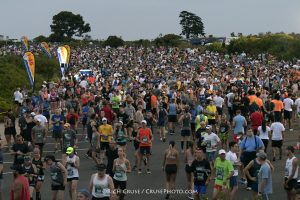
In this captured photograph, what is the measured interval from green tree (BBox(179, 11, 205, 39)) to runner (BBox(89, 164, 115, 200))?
12127 centimetres

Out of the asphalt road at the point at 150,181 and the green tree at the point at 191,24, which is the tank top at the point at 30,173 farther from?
the green tree at the point at 191,24

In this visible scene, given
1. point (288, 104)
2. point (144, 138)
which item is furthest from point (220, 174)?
point (288, 104)

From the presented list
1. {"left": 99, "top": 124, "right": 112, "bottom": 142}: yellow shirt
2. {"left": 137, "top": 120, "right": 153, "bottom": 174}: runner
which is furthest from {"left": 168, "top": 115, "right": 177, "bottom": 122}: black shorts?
{"left": 137, "top": 120, "right": 153, "bottom": 174}: runner

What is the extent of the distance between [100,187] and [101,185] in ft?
0.16

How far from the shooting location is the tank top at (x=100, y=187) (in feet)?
33.3

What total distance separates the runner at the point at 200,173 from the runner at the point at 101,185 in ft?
7.20

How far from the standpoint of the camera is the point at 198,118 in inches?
673

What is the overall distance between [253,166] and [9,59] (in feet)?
117

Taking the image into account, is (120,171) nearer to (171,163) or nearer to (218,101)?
(171,163)

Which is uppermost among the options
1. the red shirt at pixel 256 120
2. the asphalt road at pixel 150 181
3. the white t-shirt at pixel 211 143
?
the red shirt at pixel 256 120

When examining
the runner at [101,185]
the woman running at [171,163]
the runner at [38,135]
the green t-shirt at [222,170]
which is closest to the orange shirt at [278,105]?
the woman running at [171,163]

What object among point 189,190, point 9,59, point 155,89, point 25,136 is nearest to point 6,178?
point 25,136

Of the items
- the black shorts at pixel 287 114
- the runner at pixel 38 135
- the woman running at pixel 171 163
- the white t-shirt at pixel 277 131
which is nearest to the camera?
the woman running at pixel 171 163

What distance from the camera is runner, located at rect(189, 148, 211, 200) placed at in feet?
37.6
